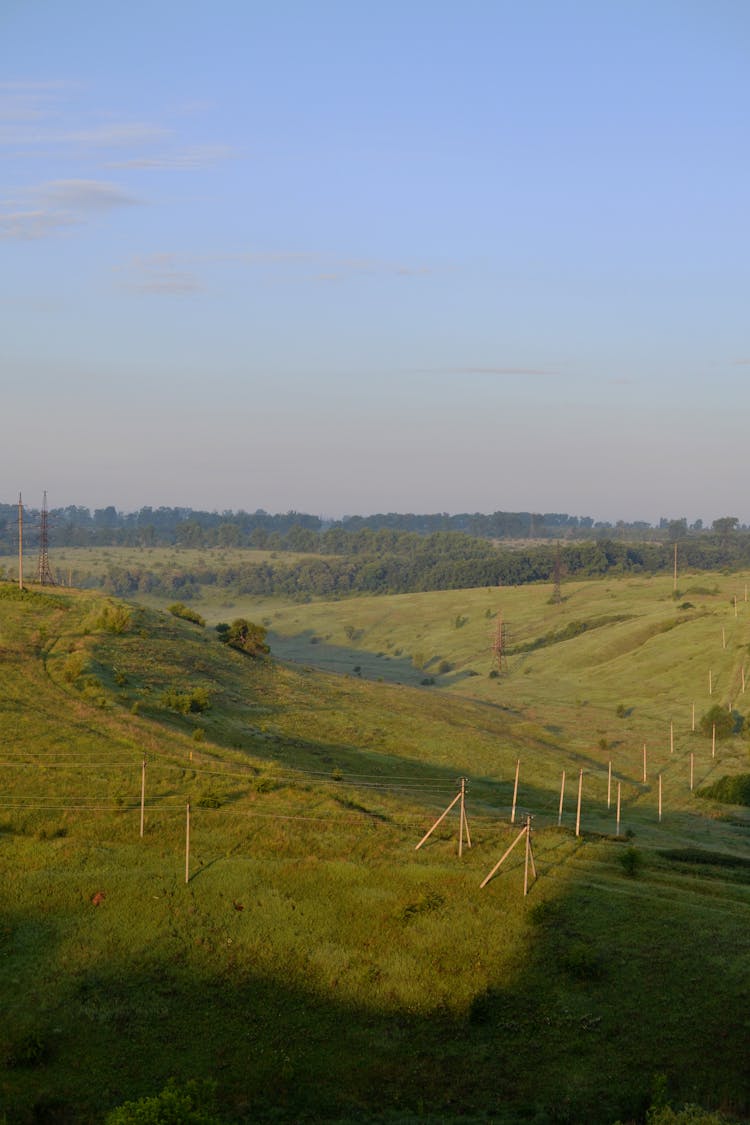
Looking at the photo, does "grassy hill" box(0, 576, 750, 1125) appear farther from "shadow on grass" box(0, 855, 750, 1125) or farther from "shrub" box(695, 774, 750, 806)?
"shrub" box(695, 774, 750, 806)

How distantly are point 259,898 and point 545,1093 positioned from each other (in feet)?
40.9

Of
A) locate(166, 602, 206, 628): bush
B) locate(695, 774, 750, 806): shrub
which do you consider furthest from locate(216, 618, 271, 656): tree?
locate(695, 774, 750, 806): shrub

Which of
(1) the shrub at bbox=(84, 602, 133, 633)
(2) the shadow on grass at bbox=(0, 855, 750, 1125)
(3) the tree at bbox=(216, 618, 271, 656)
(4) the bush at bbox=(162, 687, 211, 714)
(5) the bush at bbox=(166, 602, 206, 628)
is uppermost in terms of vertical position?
(1) the shrub at bbox=(84, 602, 133, 633)

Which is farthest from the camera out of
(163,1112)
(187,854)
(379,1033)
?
(187,854)

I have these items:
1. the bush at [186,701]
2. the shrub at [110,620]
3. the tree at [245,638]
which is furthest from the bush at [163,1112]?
the tree at [245,638]

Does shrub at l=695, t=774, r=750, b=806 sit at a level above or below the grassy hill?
below

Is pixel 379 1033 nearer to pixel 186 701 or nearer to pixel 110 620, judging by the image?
pixel 186 701

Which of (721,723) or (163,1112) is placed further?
(721,723)

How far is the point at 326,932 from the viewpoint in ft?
106

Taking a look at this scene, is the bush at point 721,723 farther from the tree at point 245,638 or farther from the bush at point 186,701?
the bush at point 186,701

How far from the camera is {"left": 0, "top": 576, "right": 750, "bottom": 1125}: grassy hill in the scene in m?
26.1

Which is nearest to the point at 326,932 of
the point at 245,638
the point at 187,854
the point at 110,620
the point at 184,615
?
the point at 187,854

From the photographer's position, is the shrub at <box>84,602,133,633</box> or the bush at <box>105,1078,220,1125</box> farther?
the shrub at <box>84,602,133,633</box>

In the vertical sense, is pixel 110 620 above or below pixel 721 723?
above
